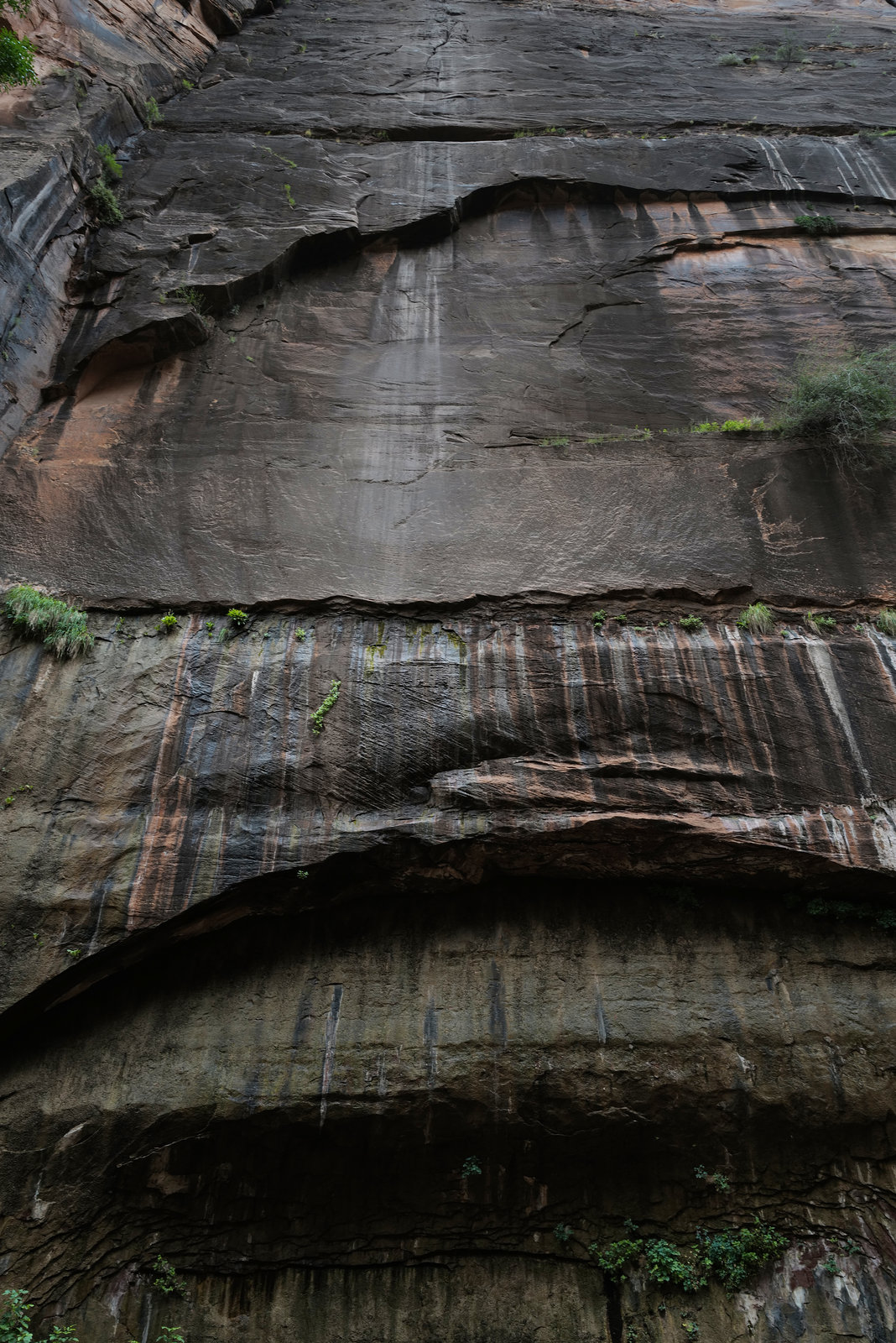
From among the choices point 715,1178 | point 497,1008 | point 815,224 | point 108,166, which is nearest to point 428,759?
point 497,1008

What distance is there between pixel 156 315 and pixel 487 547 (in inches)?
195

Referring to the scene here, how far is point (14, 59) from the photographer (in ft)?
30.8

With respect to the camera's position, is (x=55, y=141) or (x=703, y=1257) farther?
(x=55, y=141)

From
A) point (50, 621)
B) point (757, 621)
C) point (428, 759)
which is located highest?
point (757, 621)

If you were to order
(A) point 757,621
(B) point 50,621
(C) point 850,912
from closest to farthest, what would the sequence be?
(C) point 850,912 → (B) point 50,621 → (A) point 757,621

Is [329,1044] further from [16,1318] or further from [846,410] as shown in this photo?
[846,410]

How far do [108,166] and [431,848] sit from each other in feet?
33.9

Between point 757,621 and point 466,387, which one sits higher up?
point 466,387

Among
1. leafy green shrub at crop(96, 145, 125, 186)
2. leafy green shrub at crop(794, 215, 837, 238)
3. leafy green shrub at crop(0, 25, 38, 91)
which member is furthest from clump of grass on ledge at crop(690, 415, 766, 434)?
leafy green shrub at crop(0, 25, 38, 91)

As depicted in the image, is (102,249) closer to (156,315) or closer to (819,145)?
(156,315)

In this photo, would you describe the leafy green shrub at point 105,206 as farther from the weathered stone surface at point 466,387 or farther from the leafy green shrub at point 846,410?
the leafy green shrub at point 846,410

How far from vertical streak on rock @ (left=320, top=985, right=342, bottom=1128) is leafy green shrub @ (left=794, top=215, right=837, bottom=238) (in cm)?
1132

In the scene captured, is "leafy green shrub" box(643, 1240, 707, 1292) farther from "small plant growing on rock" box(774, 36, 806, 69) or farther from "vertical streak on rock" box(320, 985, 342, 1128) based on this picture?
"small plant growing on rock" box(774, 36, 806, 69)

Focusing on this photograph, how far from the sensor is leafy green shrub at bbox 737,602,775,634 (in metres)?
7.55
